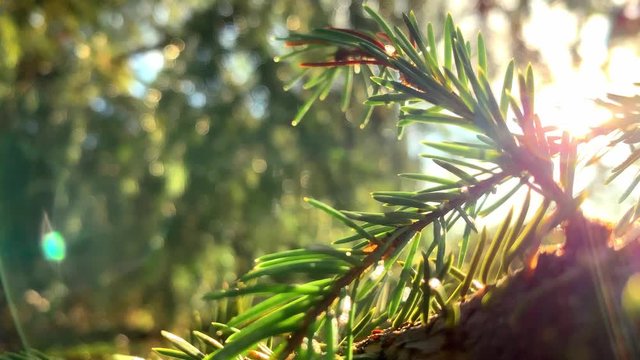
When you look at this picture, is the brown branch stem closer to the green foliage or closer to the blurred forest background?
the green foliage

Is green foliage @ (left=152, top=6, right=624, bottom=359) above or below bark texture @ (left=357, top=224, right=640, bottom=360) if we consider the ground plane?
above

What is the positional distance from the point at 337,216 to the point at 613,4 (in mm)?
1587

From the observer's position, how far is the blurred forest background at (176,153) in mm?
Answer: 1336

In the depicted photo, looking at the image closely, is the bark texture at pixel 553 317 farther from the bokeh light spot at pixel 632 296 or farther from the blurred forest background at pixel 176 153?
the blurred forest background at pixel 176 153

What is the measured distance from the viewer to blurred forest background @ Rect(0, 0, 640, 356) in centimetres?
134

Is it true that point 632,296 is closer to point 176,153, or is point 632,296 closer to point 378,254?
point 378,254

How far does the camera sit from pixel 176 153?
1.39 meters

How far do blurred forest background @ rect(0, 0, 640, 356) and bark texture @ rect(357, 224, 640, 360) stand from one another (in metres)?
1.07

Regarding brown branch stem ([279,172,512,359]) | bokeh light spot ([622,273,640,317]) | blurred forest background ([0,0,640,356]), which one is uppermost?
blurred forest background ([0,0,640,356])

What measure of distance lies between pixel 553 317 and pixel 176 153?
126 centimetres

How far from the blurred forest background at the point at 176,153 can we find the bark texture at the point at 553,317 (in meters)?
1.07

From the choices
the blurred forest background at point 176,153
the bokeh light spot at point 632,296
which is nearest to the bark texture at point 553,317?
the bokeh light spot at point 632,296

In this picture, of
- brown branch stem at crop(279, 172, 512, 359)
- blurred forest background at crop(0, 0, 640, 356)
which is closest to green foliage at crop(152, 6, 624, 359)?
brown branch stem at crop(279, 172, 512, 359)

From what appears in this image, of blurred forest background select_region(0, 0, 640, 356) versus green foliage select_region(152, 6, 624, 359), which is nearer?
green foliage select_region(152, 6, 624, 359)
